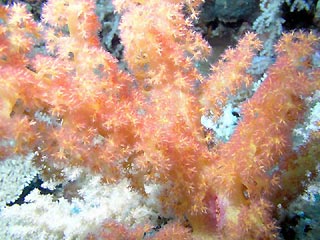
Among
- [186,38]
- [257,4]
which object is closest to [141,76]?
[186,38]

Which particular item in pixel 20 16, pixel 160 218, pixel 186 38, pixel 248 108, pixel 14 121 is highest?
pixel 186 38

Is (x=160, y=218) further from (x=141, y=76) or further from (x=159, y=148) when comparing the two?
(x=141, y=76)

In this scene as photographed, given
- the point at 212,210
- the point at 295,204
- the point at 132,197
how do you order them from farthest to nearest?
the point at 132,197, the point at 295,204, the point at 212,210

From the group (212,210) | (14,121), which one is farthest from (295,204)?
(14,121)

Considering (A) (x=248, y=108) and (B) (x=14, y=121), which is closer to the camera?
(B) (x=14, y=121)

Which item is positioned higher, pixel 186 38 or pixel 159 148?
pixel 186 38

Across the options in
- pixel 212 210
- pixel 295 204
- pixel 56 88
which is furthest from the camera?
pixel 295 204

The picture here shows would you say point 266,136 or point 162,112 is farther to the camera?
point 162,112
